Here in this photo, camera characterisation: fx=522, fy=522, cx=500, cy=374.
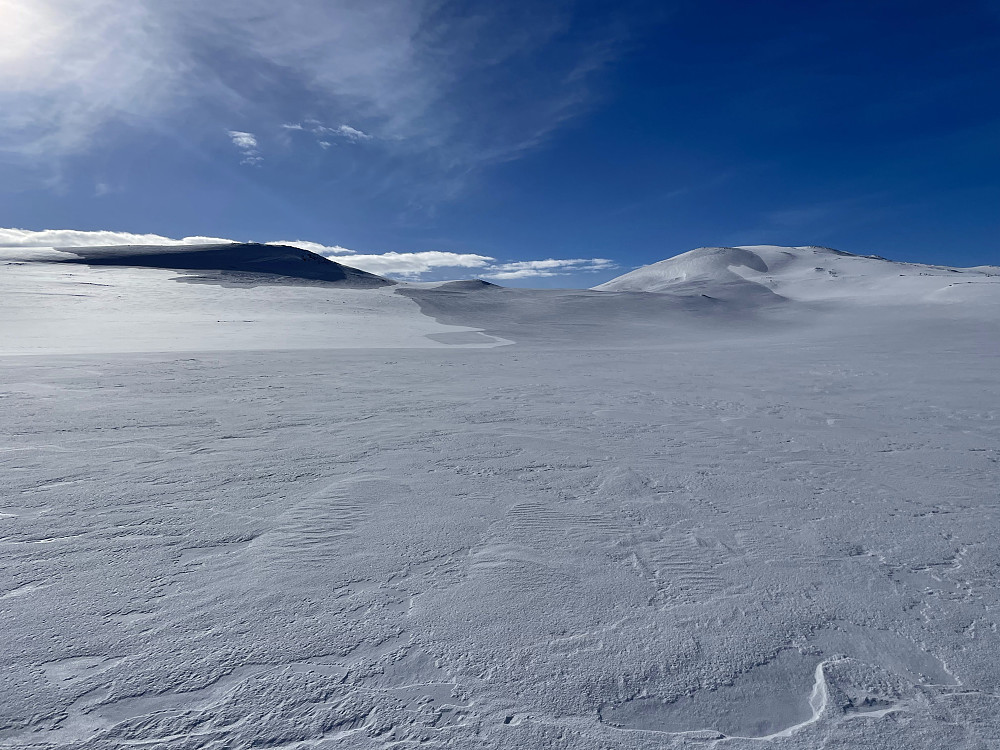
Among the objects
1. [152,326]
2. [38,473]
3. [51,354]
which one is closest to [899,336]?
[38,473]

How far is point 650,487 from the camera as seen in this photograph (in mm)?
4031

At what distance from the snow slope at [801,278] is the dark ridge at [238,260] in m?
25.1

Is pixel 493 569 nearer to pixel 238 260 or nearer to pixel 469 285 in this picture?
pixel 469 285

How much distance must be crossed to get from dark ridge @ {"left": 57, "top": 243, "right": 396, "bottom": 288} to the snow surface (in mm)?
→ 34110

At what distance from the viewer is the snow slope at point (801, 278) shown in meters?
30.2

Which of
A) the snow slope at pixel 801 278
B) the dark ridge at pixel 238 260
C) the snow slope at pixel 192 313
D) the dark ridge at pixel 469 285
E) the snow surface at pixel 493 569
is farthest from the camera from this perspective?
the dark ridge at pixel 238 260

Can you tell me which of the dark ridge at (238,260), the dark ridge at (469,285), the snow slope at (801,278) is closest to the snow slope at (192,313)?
the dark ridge at (238,260)

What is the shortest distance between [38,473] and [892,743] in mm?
5339

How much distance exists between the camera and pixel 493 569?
2.80m

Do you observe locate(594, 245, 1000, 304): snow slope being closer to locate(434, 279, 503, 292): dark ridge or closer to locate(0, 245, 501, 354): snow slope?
locate(434, 279, 503, 292): dark ridge

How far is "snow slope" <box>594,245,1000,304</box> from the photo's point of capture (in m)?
30.2

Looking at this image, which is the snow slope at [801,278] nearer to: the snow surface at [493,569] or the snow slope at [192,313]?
the snow slope at [192,313]

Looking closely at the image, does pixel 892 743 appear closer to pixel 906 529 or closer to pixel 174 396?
pixel 906 529

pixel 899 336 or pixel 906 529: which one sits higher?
pixel 899 336
